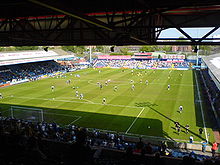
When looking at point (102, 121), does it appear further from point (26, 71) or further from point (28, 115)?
point (26, 71)

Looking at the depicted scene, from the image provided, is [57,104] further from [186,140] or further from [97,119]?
[186,140]

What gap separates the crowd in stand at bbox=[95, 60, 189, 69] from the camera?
2876 inches

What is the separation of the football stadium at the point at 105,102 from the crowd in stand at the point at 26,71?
28 centimetres

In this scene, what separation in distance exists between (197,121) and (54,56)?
51.4 meters

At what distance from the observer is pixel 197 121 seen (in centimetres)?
2250

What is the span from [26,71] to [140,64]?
131 ft

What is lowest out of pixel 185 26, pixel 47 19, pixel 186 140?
pixel 186 140

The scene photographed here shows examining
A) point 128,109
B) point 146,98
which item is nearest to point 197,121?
point 128,109

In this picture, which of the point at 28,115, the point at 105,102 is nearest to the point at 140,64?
the point at 105,102

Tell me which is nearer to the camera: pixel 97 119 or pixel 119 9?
pixel 119 9

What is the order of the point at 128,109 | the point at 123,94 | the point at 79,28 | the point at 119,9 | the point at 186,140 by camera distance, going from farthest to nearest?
the point at 123,94, the point at 128,109, the point at 186,140, the point at 79,28, the point at 119,9

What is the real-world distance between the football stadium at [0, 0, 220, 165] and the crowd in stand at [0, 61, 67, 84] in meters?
0.28

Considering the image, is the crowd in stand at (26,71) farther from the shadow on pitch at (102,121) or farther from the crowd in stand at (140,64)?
the shadow on pitch at (102,121)

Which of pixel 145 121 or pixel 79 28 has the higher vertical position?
pixel 79 28
